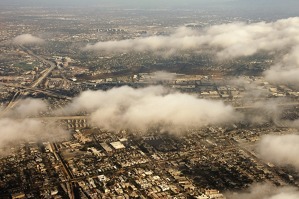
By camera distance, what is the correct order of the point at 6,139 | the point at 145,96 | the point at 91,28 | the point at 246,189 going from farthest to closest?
the point at 91,28
the point at 145,96
the point at 6,139
the point at 246,189

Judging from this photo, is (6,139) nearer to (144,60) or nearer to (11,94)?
(11,94)

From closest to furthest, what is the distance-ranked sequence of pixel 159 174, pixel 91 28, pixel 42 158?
pixel 159 174, pixel 42 158, pixel 91 28

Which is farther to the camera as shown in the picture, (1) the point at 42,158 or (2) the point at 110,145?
(2) the point at 110,145

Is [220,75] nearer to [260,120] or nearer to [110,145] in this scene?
[260,120]

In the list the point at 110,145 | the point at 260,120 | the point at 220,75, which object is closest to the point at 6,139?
the point at 110,145

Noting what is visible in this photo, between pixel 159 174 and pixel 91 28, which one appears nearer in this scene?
pixel 159 174

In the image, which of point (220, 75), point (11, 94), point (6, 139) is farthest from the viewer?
point (220, 75)

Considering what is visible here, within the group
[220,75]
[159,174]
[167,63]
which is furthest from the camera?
[167,63]

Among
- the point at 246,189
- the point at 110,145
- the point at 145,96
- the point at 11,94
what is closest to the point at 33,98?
the point at 11,94
